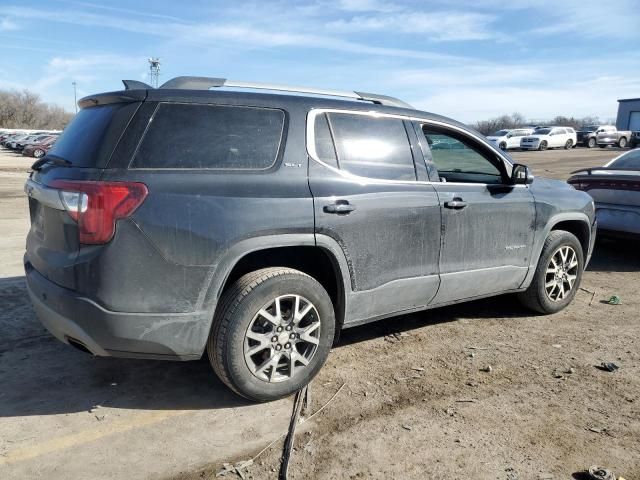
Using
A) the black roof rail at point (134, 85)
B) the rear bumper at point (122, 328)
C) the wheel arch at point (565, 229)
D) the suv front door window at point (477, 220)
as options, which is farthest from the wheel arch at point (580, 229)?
the black roof rail at point (134, 85)

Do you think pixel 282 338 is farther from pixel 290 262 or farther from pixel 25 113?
pixel 25 113

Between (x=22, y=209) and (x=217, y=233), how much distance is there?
10103 mm

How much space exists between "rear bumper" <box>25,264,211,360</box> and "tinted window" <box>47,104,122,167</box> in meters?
0.75

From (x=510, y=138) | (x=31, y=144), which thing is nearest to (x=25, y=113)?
(x=31, y=144)

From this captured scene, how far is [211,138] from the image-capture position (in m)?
3.30

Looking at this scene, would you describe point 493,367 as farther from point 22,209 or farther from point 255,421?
point 22,209

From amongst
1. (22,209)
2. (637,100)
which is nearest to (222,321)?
(22,209)

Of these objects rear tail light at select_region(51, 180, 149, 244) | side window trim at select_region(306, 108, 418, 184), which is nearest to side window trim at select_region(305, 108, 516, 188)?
side window trim at select_region(306, 108, 418, 184)

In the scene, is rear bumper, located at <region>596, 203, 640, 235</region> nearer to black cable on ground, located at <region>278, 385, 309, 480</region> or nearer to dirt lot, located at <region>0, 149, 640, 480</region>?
dirt lot, located at <region>0, 149, 640, 480</region>

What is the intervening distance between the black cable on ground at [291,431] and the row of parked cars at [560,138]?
37530 mm

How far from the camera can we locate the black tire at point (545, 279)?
5.07m

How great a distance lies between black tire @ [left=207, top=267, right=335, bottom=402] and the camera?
128 inches

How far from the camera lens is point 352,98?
4086mm

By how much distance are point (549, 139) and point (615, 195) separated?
36.9 m
